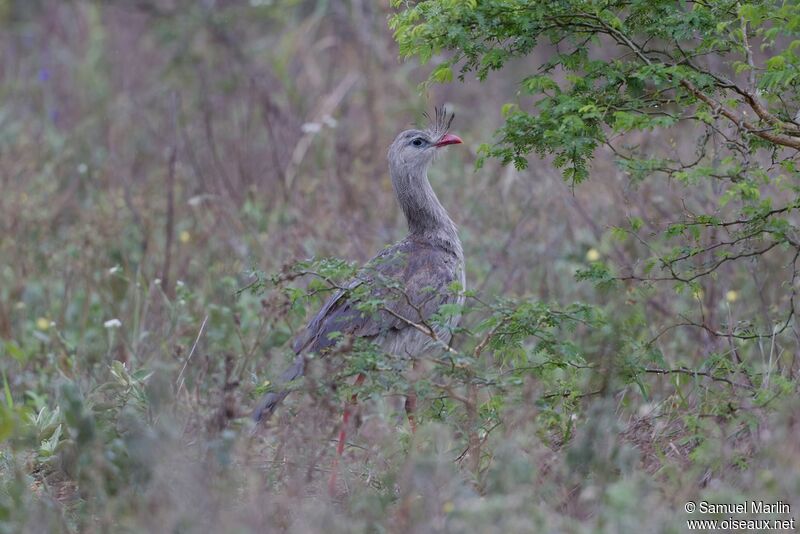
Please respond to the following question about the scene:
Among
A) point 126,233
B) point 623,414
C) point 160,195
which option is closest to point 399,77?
point 160,195

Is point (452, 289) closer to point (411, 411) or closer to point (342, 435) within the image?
point (342, 435)

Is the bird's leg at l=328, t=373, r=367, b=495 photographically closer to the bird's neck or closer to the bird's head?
the bird's neck

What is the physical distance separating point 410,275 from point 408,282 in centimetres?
6

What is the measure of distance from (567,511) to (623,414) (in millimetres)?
1469

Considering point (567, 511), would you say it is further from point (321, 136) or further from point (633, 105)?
point (321, 136)

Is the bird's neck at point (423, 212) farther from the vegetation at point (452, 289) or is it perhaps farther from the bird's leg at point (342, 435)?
the bird's leg at point (342, 435)

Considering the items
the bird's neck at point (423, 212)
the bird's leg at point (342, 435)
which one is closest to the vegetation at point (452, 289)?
the bird's leg at point (342, 435)

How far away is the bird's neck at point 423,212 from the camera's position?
5.89m

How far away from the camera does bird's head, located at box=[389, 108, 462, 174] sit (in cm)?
605

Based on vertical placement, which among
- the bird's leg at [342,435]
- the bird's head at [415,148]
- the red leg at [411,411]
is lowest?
the red leg at [411,411]

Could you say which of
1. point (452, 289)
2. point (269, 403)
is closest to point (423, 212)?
point (269, 403)

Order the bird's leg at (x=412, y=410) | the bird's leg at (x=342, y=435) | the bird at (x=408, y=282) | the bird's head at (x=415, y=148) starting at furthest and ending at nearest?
the bird's head at (x=415, y=148), the bird at (x=408, y=282), the bird's leg at (x=412, y=410), the bird's leg at (x=342, y=435)

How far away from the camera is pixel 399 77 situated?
965cm

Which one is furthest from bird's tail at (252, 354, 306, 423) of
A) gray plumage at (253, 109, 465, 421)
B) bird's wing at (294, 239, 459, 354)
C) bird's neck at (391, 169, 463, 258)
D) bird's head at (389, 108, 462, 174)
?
bird's head at (389, 108, 462, 174)
